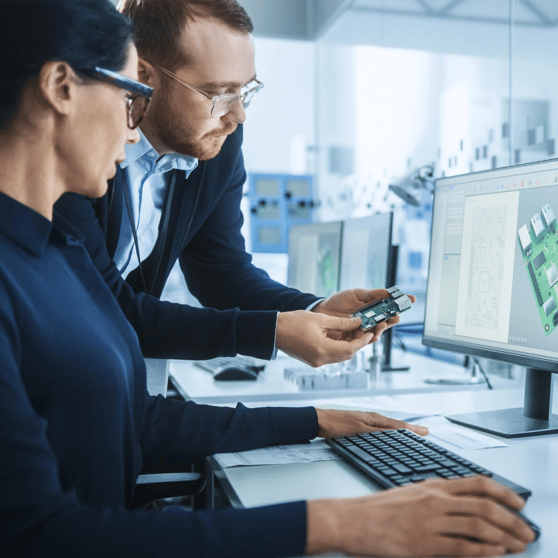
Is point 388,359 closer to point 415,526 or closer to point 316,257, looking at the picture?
point 316,257

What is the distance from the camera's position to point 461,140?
2.46 metres

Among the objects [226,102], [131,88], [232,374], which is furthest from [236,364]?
[131,88]

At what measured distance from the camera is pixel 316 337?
1170 mm

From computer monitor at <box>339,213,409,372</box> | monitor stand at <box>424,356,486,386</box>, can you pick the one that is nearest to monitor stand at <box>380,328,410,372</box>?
computer monitor at <box>339,213,409,372</box>

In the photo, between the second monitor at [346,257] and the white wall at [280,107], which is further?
the white wall at [280,107]

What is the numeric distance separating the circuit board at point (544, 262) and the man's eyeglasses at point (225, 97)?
713mm

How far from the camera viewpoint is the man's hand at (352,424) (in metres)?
1.00

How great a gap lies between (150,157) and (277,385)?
2.32 ft

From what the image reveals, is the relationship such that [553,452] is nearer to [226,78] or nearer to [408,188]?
[226,78]

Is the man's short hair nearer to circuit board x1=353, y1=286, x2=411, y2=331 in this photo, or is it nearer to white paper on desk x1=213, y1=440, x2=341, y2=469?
circuit board x1=353, y1=286, x2=411, y2=331

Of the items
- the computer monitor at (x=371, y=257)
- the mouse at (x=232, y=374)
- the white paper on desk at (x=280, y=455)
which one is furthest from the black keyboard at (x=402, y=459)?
the computer monitor at (x=371, y=257)

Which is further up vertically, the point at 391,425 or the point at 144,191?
the point at 144,191

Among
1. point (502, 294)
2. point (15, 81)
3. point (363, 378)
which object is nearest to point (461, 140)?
point (363, 378)

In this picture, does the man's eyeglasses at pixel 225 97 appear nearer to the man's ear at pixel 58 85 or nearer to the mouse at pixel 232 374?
the man's ear at pixel 58 85
